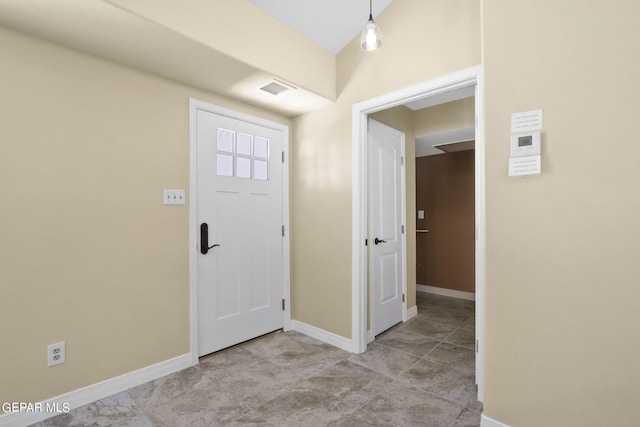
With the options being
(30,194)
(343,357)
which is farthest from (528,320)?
(30,194)

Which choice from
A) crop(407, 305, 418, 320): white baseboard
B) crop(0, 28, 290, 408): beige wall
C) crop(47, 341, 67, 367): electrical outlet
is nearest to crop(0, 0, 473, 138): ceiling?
crop(0, 28, 290, 408): beige wall

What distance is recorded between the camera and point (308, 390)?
7.06 ft

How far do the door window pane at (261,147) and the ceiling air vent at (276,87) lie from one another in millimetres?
520

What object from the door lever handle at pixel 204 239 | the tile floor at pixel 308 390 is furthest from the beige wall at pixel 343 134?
the door lever handle at pixel 204 239

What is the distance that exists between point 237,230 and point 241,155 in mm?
712

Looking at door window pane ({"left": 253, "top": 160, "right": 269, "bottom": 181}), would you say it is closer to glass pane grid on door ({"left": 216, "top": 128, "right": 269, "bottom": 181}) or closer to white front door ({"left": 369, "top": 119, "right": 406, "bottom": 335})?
glass pane grid on door ({"left": 216, "top": 128, "right": 269, "bottom": 181})

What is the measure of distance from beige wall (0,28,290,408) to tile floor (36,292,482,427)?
30 cm

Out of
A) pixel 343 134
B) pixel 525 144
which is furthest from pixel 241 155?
pixel 525 144

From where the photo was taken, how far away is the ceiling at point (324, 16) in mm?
2357

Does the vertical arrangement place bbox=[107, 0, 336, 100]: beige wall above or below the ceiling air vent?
above

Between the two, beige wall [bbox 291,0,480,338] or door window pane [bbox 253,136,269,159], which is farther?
door window pane [bbox 253,136,269,159]

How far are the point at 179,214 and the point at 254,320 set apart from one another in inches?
50.0

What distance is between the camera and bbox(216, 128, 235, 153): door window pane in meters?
2.74

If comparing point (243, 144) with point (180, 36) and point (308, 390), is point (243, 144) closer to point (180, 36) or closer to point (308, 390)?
point (180, 36)
